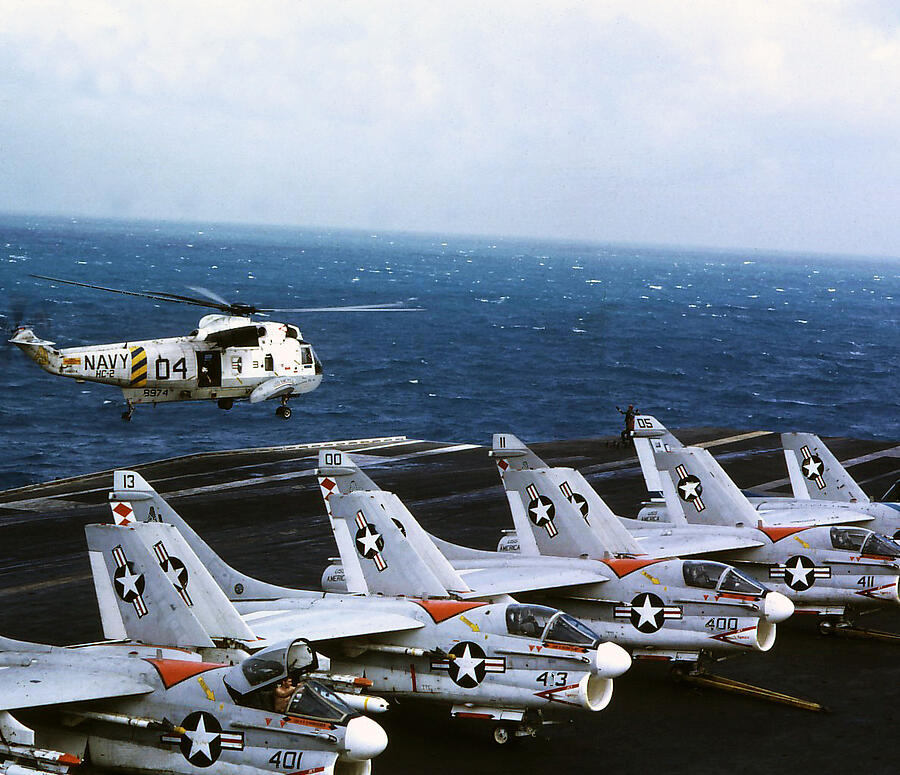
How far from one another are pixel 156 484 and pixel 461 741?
107ft

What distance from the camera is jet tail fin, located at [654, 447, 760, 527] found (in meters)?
33.9

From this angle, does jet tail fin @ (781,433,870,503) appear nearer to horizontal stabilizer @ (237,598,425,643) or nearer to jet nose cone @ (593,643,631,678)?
jet nose cone @ (593,643,631,678)

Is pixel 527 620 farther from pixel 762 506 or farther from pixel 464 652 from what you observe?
pixel 762 506

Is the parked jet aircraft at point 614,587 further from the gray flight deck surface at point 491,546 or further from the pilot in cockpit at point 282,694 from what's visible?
the pilot in cockpit at point 282,694

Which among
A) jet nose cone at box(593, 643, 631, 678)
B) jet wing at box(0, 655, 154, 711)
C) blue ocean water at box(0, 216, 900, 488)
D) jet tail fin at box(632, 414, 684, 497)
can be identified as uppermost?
jet tail fin at box(632, 414, 684, 497)

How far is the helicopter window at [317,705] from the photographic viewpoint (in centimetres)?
1725

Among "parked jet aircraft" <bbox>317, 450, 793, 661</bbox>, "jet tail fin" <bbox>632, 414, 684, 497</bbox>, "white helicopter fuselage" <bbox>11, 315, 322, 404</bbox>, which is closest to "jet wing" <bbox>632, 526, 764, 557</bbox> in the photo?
"jet tail fin" <bbox>632, 414, 684, 497</bbox>

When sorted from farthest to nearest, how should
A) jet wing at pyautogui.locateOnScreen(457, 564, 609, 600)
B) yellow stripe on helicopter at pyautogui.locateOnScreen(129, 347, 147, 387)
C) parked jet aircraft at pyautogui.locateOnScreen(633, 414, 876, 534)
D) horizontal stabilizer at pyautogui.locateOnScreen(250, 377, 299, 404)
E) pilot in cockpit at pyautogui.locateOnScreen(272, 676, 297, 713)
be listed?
horizontal stabilizer at pyautogui.locateOnScreen(250, 377, 299, 404)
yellow stripe on helicopter at pyautogui.locateOnScreen(129, 347, 147, 387)
parked jet aircraft at pyautogui.locateOnScreen(633, 414, 876, 534)
jet wing at pyautogui.locateOnScreen(457, 564, 609, 600)
pilot in cockpit at pyautogui.locateOnScreen(272, 676, 297, 713)

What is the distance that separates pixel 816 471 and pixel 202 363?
83.4ft

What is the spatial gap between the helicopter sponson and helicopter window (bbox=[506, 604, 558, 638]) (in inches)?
1138

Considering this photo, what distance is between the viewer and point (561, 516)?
2911 centimetres

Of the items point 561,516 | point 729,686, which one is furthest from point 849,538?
point 561,516

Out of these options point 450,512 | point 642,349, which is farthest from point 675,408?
point 450,512

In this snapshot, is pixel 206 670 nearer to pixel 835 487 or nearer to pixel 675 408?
pixel 835 487
